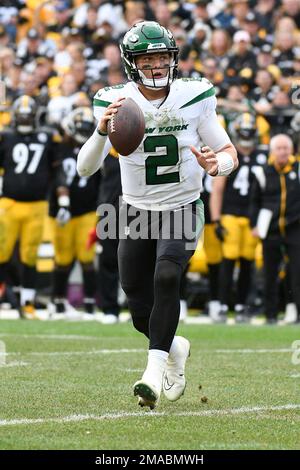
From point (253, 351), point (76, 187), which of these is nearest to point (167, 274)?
point (253, 351)

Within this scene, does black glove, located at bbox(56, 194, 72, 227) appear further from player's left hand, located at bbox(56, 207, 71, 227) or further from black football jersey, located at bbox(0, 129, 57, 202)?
→ black football jersey, located at bbox(0, 129, 57, 202)

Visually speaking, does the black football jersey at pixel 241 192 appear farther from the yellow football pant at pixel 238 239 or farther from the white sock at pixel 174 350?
the white sock at pixel 174 350

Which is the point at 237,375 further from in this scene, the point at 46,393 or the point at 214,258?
the point at 214,258

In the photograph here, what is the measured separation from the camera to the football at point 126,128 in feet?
15.8

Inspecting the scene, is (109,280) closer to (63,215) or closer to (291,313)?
(63,215)

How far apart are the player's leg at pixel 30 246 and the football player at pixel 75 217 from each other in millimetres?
275

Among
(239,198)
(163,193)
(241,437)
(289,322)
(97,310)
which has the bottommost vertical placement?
(97,310)

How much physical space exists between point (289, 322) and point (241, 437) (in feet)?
21.1

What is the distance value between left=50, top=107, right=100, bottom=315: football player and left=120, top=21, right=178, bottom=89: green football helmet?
6.04 metres

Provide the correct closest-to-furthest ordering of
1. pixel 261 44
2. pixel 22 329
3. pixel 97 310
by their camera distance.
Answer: pixel 22 329 → pixel 97 310 → pixel 261 44

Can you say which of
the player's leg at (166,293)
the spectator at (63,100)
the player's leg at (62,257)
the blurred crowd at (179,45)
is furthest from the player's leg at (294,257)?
the player's leg at (166,293)

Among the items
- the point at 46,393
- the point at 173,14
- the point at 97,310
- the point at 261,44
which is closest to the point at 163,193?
the point at 46,393

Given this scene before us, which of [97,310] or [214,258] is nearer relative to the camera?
[214,258]

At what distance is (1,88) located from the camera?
1165 cm
